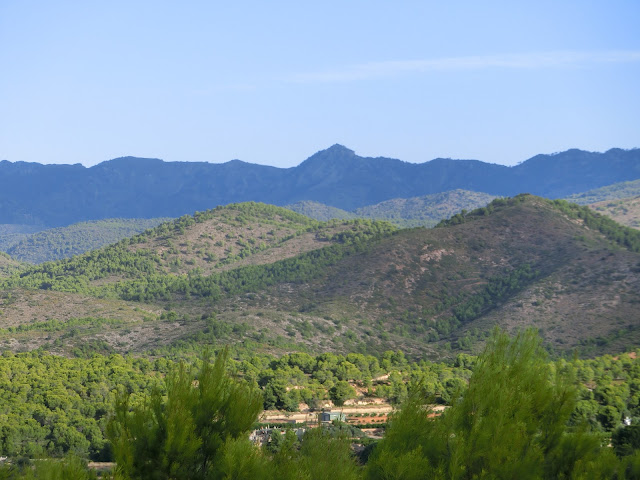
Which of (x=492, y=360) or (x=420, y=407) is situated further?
(x=492, y=360)

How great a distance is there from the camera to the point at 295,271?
477 ft

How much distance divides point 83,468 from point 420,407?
8.47m

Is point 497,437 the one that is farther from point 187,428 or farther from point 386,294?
point 386,294

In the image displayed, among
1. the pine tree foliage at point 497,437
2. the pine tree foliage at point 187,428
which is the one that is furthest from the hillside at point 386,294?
the pine tree foliage at point 187,428

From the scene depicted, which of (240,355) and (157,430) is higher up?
(157,430)

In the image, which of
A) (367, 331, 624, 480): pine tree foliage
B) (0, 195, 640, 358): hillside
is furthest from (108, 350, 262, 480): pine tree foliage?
(0, 195, 640, 358): hillside

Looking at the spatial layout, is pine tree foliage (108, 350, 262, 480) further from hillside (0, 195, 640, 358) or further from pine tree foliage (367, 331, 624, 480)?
hillside (0, 195, 640, 358)

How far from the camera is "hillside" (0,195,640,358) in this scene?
10562cm

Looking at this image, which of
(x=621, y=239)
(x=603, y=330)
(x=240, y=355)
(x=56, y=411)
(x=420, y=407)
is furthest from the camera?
(x=621, y=239)

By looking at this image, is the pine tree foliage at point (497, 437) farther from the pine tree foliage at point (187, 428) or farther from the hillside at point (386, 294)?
the hillside at point (386, 294)

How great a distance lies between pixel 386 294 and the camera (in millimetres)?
127500

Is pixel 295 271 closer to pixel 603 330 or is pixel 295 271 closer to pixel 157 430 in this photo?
pixel 603 330

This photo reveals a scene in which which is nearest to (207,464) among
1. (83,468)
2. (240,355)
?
(83,468)

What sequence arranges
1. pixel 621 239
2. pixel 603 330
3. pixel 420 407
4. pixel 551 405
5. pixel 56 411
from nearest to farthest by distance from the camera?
1. pixel 420 407
2. pixel 551 405
3. pixel 56 411
4. pixel 603 330
5. pixel 621 239
